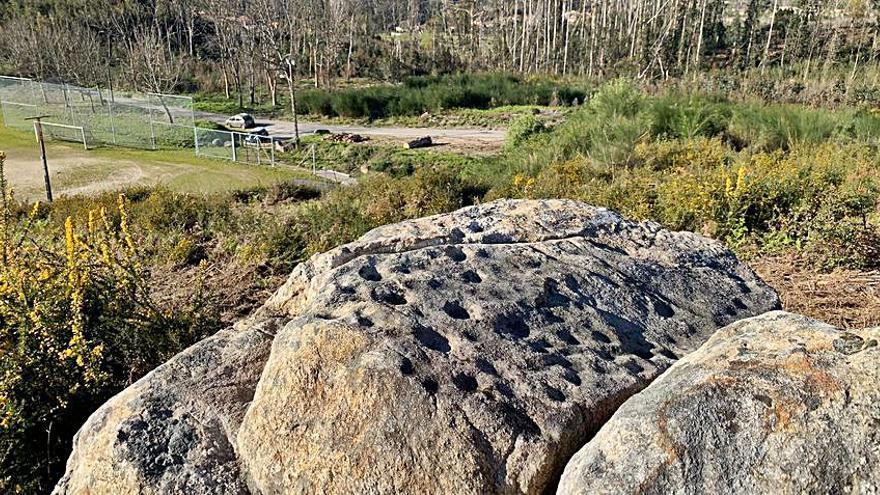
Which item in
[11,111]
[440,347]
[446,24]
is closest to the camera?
[440,347]

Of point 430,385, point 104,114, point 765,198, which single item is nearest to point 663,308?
point 430,385

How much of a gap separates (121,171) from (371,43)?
40.5 metres

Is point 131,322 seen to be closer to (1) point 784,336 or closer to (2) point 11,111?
(1) point 784,336

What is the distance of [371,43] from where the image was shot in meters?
59.5

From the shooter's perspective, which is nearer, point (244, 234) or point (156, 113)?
point (244, 234)

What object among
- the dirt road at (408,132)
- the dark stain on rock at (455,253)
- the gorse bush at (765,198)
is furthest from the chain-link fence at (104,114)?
the dark stain on rock at (455,253)

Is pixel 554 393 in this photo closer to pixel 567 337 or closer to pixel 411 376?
pixel 567 337

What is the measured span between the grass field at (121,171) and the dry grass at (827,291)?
14.7 meters

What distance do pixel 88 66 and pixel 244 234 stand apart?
134 ft

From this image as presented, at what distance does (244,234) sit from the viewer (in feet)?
25.5

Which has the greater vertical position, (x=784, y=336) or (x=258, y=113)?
(x=784, y=336)

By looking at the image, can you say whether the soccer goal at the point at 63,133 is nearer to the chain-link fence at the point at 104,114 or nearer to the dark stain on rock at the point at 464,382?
the chain-link fence at the point at 104,114

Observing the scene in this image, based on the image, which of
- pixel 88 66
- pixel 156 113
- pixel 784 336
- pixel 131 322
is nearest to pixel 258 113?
pixel 156 113

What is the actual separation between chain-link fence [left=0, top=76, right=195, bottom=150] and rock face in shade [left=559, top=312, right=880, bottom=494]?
2714 cm
